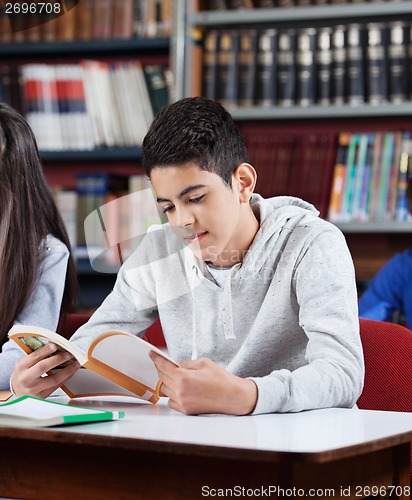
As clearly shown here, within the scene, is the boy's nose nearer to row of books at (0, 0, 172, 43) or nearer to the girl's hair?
the girl's hair

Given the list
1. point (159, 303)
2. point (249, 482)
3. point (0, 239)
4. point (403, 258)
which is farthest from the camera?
point (403, 258)

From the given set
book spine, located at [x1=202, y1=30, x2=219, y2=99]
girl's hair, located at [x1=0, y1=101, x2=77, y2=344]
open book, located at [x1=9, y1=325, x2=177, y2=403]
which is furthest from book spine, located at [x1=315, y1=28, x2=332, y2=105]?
open book, located at [x1=9, y1=325, x2=177, y2=403]

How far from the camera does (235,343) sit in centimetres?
164

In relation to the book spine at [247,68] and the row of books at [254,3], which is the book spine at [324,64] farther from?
the book spine at [247,68]

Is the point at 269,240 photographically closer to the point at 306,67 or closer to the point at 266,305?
the point at 266,305

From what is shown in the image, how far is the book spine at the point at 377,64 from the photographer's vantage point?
3.01 meters

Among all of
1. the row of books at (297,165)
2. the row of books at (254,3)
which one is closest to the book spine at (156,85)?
the row of books at (254,3)

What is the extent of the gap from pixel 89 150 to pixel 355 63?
0.98m

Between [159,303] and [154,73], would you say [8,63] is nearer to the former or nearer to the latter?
[154,73]

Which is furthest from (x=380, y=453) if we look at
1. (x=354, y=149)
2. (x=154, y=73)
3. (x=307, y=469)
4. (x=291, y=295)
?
(x=154, y=73)

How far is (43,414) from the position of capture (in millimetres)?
1151

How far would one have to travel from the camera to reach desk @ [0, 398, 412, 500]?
3.22 feet

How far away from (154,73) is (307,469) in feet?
7.95

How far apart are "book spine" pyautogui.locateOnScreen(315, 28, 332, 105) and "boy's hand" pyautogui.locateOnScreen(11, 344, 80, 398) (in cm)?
185
